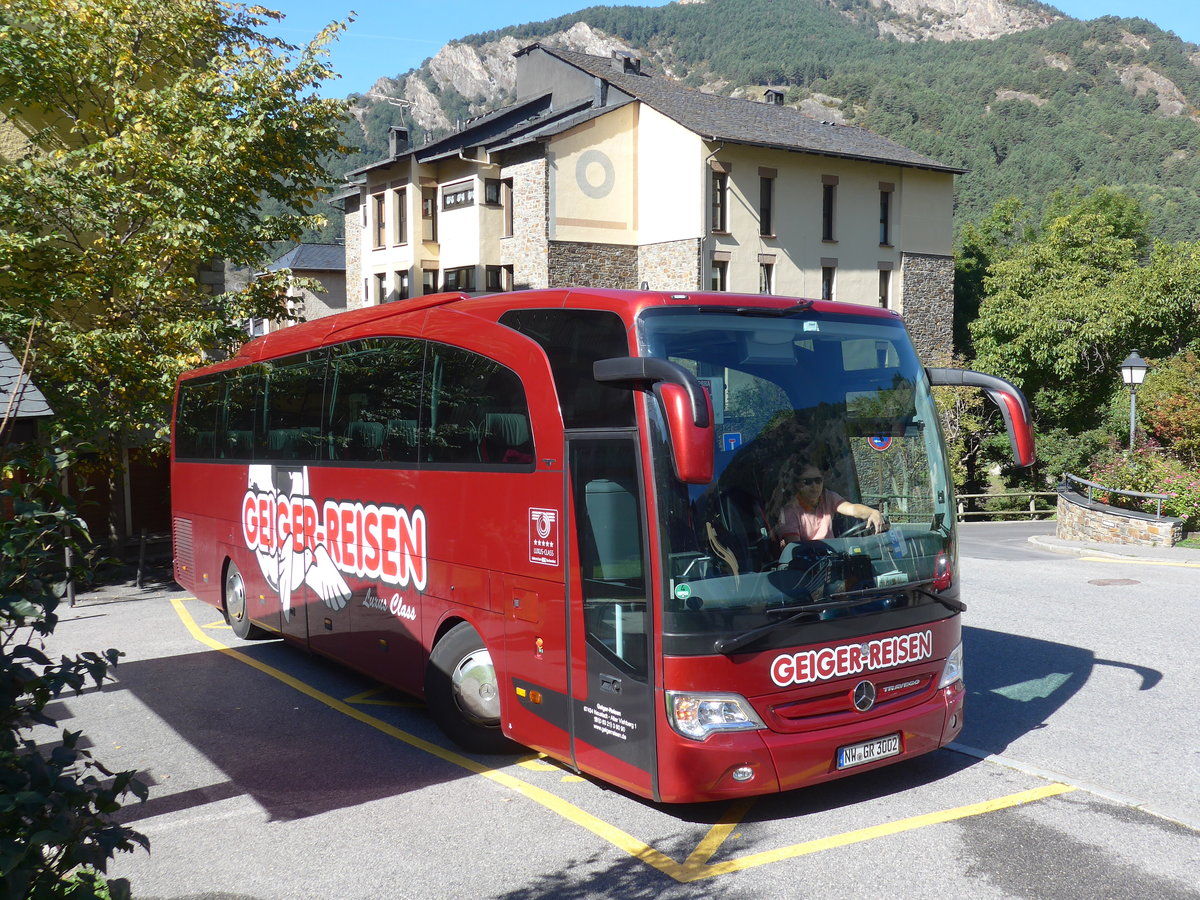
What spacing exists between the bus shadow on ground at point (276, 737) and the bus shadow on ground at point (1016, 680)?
12.9 ft

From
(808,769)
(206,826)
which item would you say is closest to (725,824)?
(808,769)

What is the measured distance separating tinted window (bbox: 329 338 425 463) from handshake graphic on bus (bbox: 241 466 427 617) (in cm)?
48

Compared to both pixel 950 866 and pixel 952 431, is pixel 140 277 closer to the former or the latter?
pixel 950 866

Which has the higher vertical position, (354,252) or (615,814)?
(354,252)

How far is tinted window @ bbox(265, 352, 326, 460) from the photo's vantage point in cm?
1002

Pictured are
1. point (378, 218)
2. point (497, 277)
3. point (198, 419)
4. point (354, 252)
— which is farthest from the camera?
point (354, 252)

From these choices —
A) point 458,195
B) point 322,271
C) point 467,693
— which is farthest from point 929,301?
point 467,693

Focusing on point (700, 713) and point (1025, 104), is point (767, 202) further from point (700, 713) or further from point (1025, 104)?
point (1025, 104)

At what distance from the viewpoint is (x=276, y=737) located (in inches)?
327

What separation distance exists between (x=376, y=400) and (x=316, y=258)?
2287 inches

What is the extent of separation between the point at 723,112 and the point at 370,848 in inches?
1553

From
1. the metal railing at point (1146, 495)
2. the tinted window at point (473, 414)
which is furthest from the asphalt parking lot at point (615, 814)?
the metal railing at point (1146, 495)

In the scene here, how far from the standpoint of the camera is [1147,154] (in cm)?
11900

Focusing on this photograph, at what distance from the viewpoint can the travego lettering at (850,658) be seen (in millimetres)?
5855
